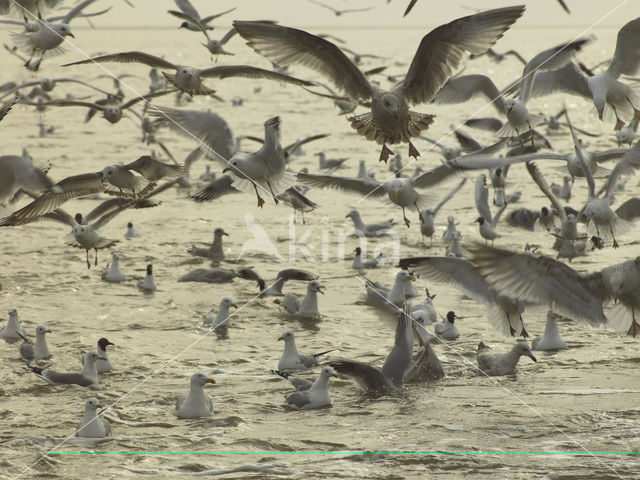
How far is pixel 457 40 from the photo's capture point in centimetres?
913

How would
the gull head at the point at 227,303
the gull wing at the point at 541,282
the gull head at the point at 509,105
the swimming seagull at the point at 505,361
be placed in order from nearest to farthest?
the gull wing at the point at 541,282
the swimming seagull at the point at 505,361
the gull head at the point at 509,105
the gull head at the point at 227,303

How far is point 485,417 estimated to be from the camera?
26.7 feet

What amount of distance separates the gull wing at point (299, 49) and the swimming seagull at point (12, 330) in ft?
13.3

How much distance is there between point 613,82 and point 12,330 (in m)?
7.57

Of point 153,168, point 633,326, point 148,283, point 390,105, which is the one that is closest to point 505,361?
point 633,326

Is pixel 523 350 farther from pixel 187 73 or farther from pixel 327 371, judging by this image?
pixel 187 73

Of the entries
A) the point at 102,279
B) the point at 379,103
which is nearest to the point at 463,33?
the point at 379,103

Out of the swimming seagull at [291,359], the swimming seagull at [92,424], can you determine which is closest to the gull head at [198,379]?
the swimming seagull at [92,424]

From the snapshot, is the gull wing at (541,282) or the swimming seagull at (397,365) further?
the swimming seagull at (397,365)

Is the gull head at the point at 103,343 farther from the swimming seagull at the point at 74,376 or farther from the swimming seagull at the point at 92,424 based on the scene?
the swimming seagull at the point at 92,424

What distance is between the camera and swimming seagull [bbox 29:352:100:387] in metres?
8.99

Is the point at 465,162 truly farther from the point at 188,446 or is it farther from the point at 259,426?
the point at 188,446

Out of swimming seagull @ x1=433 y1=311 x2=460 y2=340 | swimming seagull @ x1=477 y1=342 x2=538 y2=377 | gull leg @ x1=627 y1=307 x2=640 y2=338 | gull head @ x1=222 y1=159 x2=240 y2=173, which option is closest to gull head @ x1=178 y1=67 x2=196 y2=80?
gull head @ x1=222 y1=159 x2=240 y2=173

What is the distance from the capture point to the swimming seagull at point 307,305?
11.3 metres
